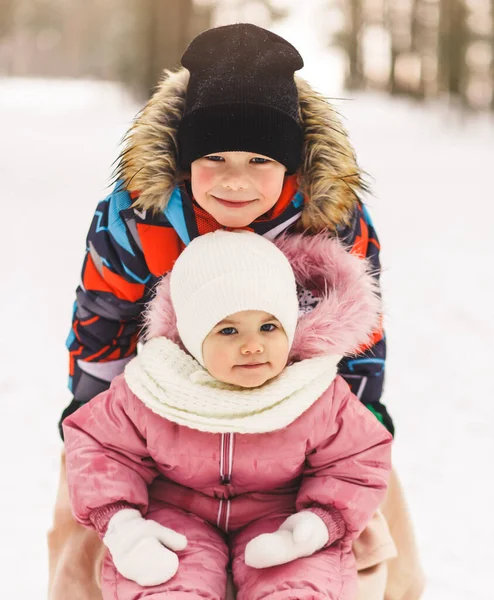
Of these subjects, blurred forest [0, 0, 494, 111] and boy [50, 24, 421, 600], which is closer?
boy [50, 24, 421, 600]

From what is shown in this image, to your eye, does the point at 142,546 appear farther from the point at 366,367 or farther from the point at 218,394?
the point at 366,367

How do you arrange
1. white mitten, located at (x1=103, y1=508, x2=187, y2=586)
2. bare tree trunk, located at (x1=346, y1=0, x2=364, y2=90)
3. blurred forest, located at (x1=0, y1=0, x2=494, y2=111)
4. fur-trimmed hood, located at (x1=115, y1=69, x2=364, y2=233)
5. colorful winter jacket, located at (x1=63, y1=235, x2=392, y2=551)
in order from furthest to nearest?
1. bare tree trunk, located at (x1=346, y1=0, x2=364, y2=90)
2. blurred forest, located at (x1=0, y1=0, x2=494, y2=111)
3. fur-trimmed hood, located at (x1=115, y1=69, x2=364, y2=233)
4. colorful winter jacket, located at (x1=63, y1=235, x2=392, y2=551)
5. white mitten, located at (x1=103, y1=508, x2=187, y2=586)

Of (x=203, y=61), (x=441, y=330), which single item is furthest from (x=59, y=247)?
(x=203, y=61)

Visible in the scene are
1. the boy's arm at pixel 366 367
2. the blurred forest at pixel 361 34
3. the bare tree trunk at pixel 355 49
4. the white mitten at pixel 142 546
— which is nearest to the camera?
the white mitten at pixel 142 546

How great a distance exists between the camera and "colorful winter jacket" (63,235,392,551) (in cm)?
130

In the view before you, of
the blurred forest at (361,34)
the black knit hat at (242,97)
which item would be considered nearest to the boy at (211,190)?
the black knit hat at (242,97)

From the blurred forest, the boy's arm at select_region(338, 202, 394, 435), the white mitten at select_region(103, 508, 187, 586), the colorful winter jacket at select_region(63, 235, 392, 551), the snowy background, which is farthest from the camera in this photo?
the blurred forest

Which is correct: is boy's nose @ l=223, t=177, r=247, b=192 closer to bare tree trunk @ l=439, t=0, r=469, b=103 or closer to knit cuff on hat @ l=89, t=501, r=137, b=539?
knit cuff on hat @ l=89, t=501, r=137, b=539

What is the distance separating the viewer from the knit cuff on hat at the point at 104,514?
1284 millimetres

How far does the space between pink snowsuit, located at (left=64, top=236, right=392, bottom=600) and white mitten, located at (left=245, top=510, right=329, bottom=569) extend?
0.08 feet

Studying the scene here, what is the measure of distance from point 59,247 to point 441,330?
2.38 meters

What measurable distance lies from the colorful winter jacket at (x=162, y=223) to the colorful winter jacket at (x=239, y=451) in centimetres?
15

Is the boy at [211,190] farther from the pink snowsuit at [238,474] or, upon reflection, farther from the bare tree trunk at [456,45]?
the bare tree trunk at [456,45]

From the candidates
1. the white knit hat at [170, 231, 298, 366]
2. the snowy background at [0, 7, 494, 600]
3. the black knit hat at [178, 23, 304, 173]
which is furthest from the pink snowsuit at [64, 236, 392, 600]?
the snowy background at [0, 7, 494, 600]
